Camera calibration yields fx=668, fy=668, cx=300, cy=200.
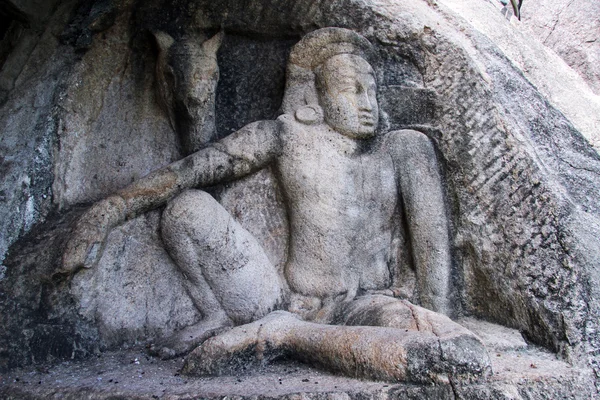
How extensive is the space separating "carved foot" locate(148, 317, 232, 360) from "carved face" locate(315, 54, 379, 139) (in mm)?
1035

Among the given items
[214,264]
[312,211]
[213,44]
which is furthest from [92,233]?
[213,44]

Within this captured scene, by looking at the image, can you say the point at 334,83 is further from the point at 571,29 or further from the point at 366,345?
the point at 571,29

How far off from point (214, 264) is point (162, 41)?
3.70 feet

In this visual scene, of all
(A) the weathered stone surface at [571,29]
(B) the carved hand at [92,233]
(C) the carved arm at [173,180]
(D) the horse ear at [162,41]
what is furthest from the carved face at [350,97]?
(A) the weathered stone surface at [571,29]

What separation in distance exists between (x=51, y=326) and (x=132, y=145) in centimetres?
96

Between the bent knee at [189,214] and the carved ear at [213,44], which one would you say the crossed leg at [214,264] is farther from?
the carved ear at [213,44]

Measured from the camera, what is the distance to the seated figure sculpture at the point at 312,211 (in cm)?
286

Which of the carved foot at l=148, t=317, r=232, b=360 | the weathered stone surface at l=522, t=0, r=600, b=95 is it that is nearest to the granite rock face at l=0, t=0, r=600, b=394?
the carved foot at l=148, t=317, r=232, b=360

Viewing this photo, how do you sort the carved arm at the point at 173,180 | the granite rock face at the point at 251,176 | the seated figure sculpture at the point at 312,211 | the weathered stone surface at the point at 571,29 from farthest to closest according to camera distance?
the weathered stone surface at the point at 571,29 < the seated figure sculpture at the point at 312,211 < the carved arm at the point at 173,180 < the granite rock face at the point at 251,176

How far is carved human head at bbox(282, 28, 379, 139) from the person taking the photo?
3053 mm

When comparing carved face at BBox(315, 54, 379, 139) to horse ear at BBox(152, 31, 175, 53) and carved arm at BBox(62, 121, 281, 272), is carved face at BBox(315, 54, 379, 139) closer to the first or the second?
carved arm at BBox(62, 121, 281, 272)

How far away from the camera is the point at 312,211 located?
301 cm

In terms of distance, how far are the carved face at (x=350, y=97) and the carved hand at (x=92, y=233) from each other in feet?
3.38

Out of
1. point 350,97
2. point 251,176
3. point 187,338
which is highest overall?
point 350,97
